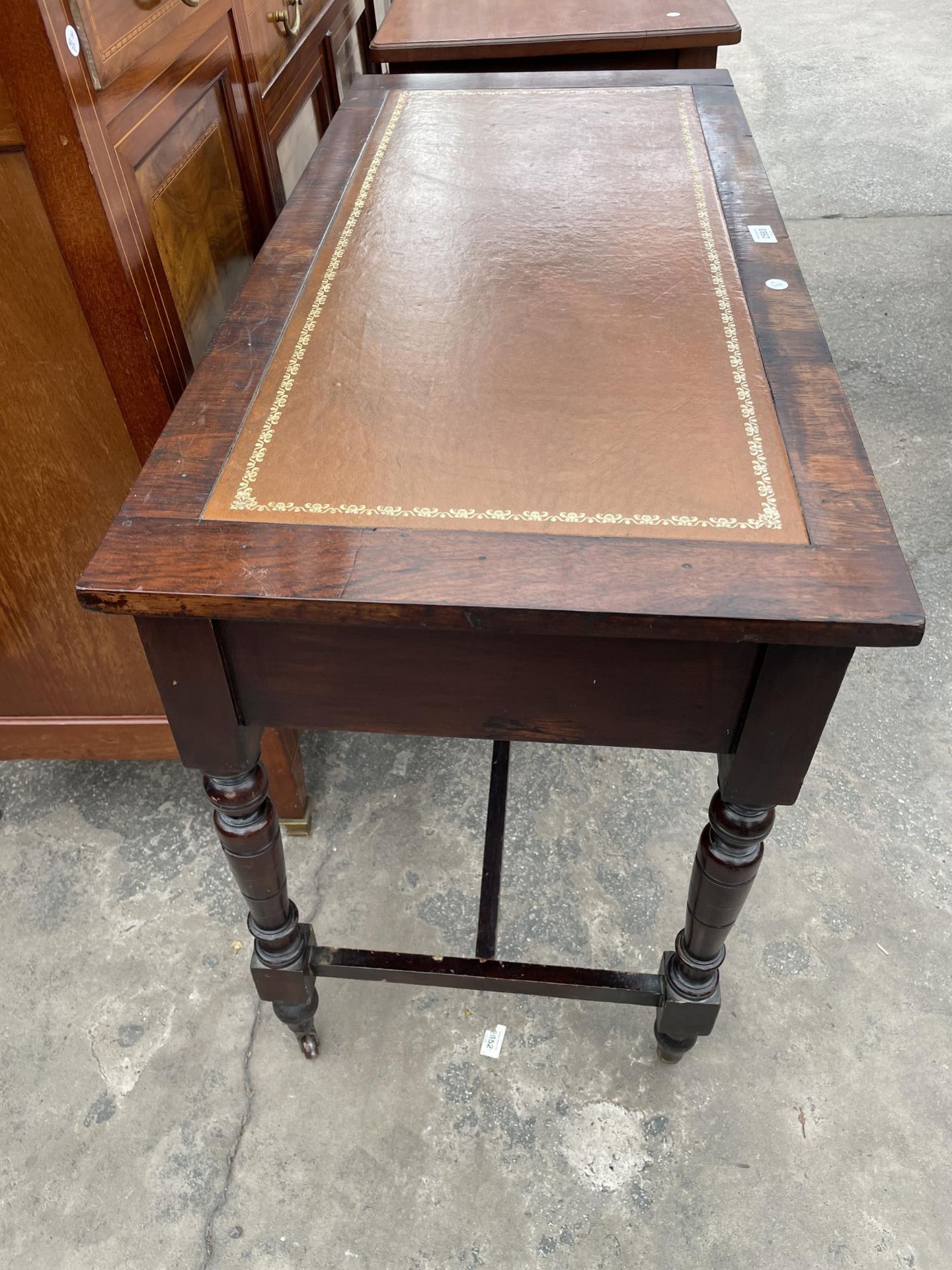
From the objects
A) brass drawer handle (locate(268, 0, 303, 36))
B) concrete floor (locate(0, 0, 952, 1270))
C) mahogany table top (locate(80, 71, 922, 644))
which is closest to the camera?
mahogany table top (locate(80, 71, 922, 644))

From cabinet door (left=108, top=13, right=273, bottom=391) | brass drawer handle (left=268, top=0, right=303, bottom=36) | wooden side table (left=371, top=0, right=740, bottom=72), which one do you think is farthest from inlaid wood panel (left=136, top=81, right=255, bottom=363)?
wooden side table (left=371, top=0, right=740, bottom=72)

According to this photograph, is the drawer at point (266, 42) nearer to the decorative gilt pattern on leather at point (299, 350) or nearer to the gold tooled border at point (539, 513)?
the decorative gilt pattern on leather at point (299, 350)

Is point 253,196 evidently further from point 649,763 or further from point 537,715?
point 649,763

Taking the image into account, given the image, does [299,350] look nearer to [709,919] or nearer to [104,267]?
[104,267]

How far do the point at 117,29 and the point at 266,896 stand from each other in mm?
998

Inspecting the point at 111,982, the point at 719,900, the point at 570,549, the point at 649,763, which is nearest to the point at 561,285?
the point at 570,549

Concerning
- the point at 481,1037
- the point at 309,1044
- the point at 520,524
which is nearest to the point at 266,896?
the point at 309,1044

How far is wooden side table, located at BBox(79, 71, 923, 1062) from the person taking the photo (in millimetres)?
786

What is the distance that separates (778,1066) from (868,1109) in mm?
130

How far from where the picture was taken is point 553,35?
197 centimetres

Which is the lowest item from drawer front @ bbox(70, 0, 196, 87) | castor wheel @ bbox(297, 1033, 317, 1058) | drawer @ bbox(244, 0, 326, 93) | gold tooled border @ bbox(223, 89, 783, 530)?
castor wheel @ bbox(297, 1033, 317, 1058)

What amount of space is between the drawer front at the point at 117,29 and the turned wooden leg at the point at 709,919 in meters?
1.00

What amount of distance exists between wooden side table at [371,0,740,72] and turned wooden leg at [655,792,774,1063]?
172 centimetres

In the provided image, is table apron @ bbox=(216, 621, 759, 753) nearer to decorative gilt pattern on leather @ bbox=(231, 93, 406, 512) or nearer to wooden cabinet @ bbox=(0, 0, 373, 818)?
decorative gilt pattern on leather @ bbox=(231, 93, 406, 512)
